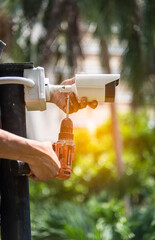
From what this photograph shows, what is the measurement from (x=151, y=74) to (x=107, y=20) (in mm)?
2020

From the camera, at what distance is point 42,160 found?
182 cm

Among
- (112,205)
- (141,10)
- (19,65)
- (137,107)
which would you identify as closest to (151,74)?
(137,107)

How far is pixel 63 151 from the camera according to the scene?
1979 millimetres

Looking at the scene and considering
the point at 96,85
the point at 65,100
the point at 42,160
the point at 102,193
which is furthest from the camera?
the point at 102,193

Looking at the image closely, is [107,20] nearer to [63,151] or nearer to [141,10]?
[141,10]

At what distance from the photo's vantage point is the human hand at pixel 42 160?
1795 millimetres

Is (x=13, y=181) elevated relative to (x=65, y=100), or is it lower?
lower

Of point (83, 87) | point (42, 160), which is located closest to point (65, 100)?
point (83, 87)

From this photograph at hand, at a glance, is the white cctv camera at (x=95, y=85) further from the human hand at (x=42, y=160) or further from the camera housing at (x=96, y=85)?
the human hand at (x=42, y=160)

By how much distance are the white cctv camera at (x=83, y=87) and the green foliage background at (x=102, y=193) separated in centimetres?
230

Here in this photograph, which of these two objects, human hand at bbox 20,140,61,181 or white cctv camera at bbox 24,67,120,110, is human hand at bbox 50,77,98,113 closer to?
white cctv camera at bbox 24,67,120,110

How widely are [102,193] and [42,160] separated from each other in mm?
4916

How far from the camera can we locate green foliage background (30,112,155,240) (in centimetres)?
433

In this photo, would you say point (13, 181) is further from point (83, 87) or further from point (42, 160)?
point (83, 87)
